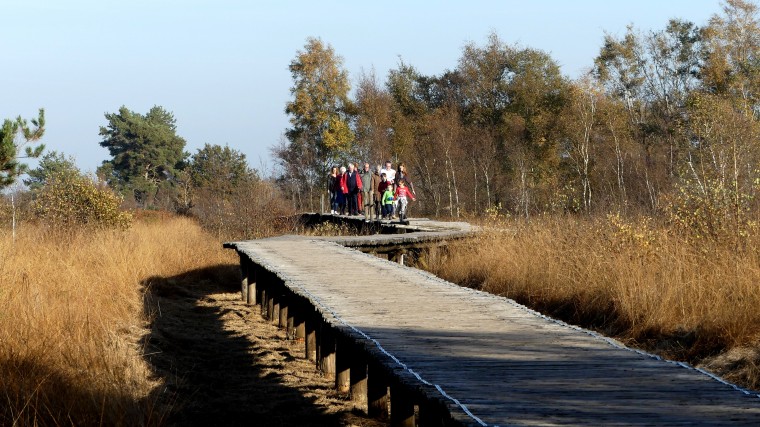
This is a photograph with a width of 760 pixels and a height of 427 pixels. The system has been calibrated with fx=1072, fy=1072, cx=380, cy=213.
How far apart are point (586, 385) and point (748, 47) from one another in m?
40.9

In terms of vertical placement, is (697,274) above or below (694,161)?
below

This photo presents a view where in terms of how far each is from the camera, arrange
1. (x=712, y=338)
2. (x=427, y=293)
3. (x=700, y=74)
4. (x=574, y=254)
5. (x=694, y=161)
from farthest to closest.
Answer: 1. (x=700, y=74)
2. (x=694, y=161)
3. (x=574, y=254)
4. (x=427, y=293)
5. (x=712, y=338)

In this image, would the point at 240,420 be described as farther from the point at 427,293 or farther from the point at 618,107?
the point at 618,107

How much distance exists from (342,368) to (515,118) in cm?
4264

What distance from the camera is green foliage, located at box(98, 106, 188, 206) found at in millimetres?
72812

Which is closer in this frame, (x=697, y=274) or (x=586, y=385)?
(x=586, y=385)

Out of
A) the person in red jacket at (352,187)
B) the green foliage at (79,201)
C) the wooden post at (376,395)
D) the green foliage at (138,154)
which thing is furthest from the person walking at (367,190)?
the green foliage at (138,154)

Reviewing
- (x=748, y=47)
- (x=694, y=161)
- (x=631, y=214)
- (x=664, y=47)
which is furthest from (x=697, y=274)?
(x=664, y=47)

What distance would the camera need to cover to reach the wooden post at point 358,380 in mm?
8492

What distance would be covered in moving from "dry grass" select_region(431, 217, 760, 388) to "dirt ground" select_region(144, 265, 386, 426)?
2.95m

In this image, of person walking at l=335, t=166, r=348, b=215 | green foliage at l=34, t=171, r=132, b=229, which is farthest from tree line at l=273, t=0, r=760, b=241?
green foliage at l=34, t=171, r=132, b=229

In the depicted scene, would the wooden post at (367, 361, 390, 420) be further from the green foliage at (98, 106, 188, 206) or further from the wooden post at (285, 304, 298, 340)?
the green foliage at (98, 106, 188, 206)

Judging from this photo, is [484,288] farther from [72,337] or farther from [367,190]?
[367,190]

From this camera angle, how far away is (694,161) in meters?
41.0
